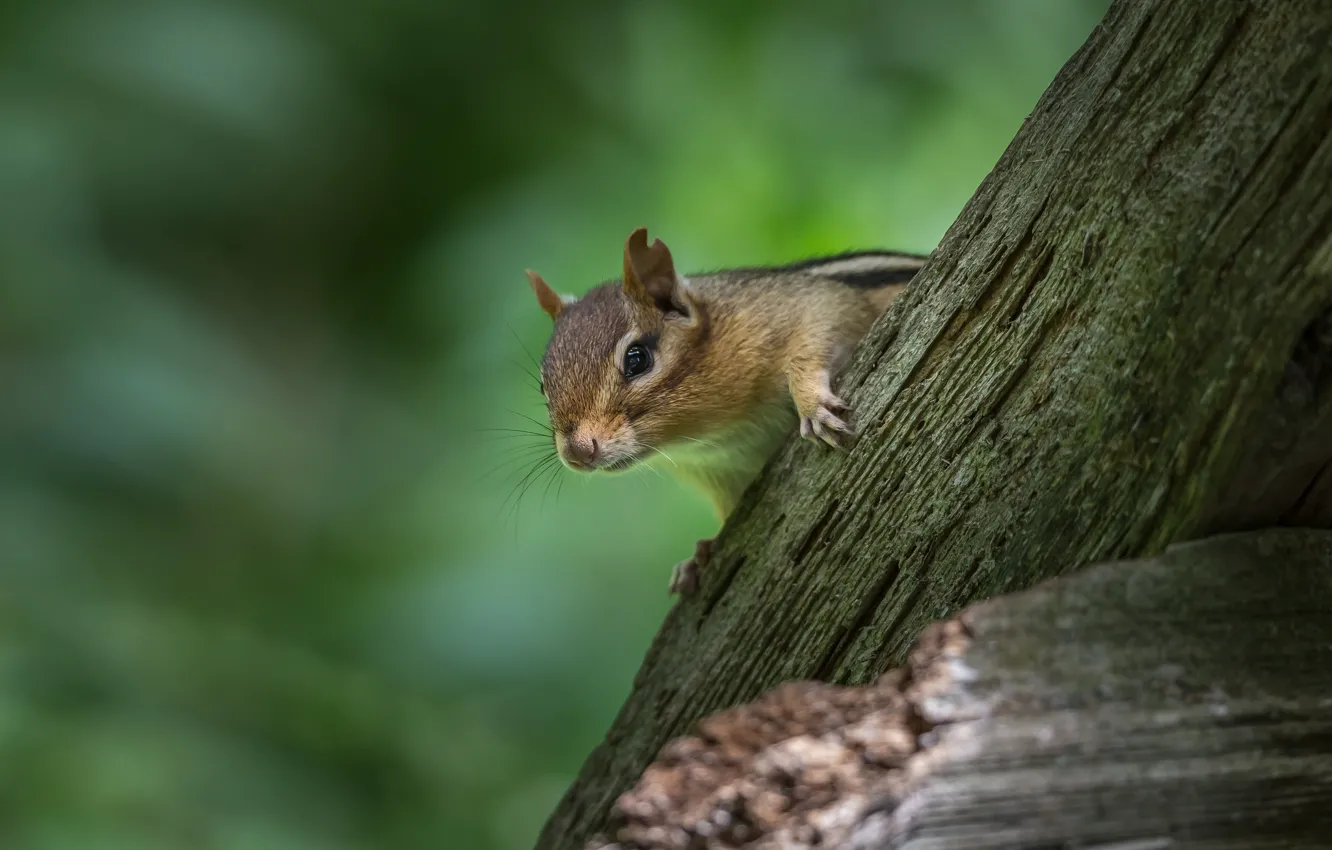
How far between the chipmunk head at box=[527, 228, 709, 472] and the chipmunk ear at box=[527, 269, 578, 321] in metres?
0.15

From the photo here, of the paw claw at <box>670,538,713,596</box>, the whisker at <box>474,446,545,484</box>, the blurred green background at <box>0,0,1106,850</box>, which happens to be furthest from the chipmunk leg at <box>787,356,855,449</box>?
the whisker at <box>474,446,545,484</box>

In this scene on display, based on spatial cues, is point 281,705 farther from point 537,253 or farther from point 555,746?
point 537,253

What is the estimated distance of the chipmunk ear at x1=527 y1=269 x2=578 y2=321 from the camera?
243cm

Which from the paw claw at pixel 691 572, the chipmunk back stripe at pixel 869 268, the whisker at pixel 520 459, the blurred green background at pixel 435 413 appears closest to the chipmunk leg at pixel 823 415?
the paw claw at pixel 691 572

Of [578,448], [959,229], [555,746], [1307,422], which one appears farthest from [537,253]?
[1307,422]

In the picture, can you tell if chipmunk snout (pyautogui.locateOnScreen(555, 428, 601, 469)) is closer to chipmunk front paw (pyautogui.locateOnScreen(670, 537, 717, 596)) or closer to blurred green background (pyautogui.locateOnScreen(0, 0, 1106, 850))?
chipmunk front paw (pyautogui.locateOnScreen(670, 537, 717, 596))

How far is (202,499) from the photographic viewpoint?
11.2ft

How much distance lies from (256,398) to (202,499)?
58 centimetres

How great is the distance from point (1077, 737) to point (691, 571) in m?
1.06

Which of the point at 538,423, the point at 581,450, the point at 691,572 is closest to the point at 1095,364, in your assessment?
the point at 691,572

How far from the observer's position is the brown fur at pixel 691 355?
2.20 meters

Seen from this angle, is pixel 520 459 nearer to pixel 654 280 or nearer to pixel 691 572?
pixel 654 280

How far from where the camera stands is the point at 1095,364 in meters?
1.19

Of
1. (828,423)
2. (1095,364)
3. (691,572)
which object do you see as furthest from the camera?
(691,572)
